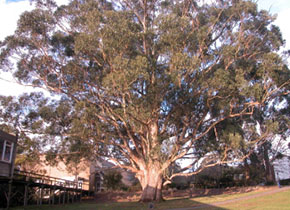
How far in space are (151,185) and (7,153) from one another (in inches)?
399

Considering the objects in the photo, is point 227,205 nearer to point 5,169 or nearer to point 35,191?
point 5,169

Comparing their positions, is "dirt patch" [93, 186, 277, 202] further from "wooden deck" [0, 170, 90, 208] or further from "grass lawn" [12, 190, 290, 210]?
"grass lawn" [12, 190, 290, 210]

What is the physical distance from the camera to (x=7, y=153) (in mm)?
16406

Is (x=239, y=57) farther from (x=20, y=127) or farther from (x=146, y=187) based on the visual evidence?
(x=20, y=127)

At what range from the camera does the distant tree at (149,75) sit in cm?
1825

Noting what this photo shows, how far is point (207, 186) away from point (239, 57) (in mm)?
20047

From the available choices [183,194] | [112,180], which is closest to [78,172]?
[112,180]

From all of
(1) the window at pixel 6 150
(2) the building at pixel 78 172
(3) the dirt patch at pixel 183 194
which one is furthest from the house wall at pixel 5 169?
(3) the dirt patch at pixel 183 194

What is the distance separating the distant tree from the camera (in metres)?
18.2

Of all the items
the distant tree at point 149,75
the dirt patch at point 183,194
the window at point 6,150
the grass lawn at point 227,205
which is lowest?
the grass lawn at point 227,205

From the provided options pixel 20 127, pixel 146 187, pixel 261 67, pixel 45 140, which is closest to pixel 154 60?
pixel 261 67

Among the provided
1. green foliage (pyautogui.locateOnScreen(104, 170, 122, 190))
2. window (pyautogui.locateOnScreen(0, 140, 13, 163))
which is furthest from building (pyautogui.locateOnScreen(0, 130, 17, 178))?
green foliage (pyautogui.locateOnScreen(104, 170, 122, 190))

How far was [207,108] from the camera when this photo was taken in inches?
855

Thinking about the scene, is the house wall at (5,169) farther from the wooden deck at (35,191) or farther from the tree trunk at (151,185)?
the tree trunk at (151,185)
